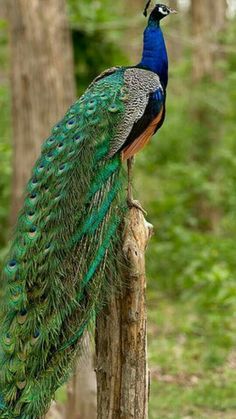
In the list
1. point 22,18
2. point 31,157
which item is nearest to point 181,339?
point 31,157

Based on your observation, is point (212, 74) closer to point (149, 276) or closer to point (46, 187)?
point (149, 276)

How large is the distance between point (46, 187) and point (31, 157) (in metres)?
3.91

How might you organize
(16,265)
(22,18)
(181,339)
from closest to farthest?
(16,265)
(22,18)
(181,339)

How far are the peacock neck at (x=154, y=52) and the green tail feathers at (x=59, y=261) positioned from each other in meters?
0.65

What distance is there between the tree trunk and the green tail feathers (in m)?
3.49

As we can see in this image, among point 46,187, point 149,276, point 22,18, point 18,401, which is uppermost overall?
point 22,18

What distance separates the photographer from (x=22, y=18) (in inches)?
299

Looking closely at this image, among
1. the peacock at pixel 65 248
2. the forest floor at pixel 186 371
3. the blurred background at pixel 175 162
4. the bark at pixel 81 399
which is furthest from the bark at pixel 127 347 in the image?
the forest floor at pixel 186 371

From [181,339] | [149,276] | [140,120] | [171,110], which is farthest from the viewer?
[171,110]

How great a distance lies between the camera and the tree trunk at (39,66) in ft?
24.7

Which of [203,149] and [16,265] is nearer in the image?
[16,265]

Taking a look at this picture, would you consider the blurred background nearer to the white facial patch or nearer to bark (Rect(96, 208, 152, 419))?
bark (Rect(96, 208, 152, 419))

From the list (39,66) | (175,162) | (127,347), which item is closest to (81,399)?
(127,347)

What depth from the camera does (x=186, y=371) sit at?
764 centimetres
